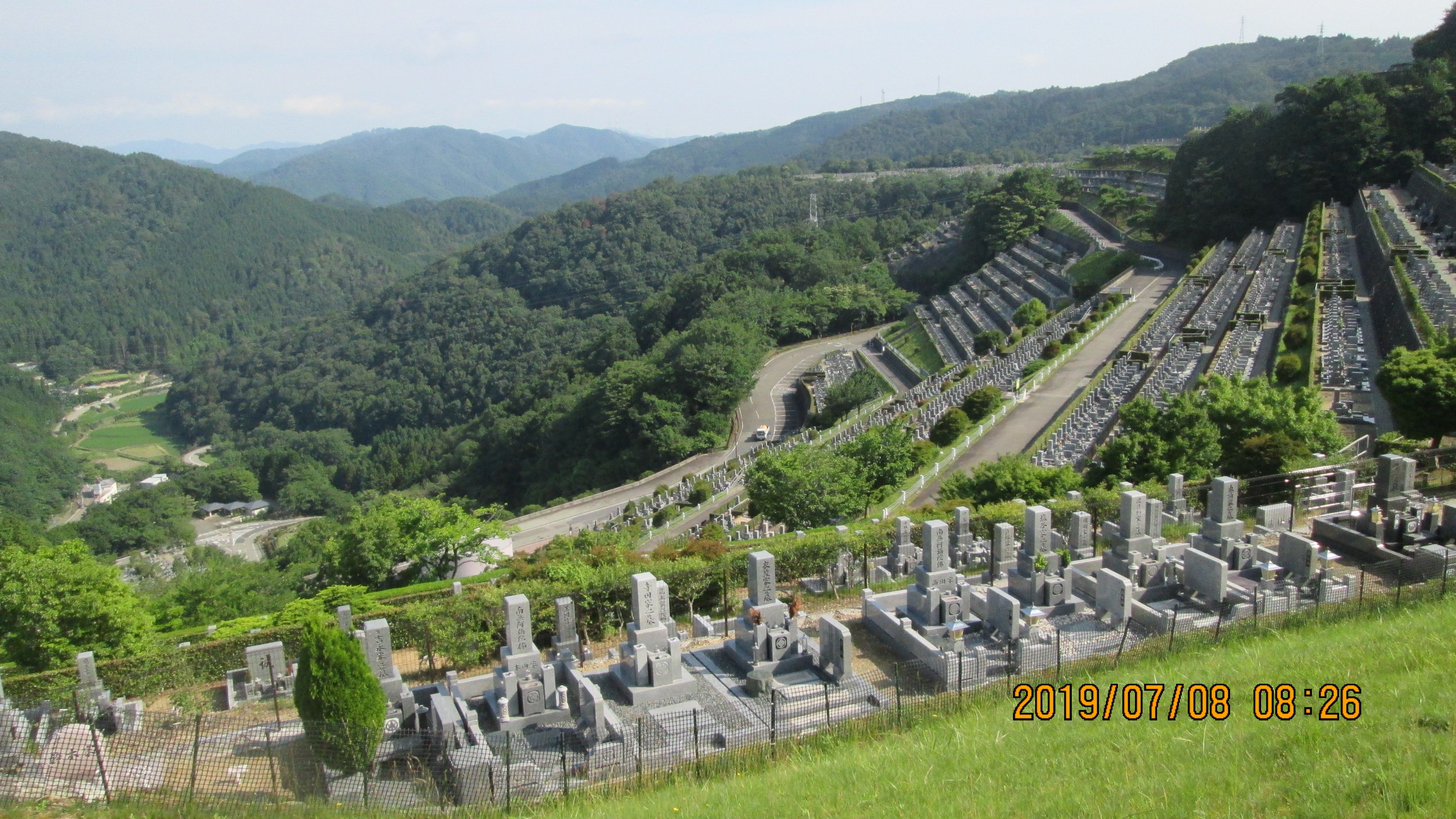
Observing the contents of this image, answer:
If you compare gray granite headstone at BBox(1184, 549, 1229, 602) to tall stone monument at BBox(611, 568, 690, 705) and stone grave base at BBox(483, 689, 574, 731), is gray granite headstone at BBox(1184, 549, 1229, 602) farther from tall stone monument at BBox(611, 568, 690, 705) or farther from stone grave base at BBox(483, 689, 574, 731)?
stone grave base at BBox(483, 689, 574, 731)

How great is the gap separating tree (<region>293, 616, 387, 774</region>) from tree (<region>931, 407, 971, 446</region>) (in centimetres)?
2209

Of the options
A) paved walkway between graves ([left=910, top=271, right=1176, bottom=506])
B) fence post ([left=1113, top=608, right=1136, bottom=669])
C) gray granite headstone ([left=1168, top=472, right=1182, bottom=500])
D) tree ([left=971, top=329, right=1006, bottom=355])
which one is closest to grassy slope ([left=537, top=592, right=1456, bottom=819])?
fence post ([left=1113, top=608, right=1136, bottom=669])

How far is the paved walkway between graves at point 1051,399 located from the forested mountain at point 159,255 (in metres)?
140

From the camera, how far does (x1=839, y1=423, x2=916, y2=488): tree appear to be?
2528 cm

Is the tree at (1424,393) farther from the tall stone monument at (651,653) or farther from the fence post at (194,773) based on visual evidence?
the fence post at (194,773)

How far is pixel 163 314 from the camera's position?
147 meters

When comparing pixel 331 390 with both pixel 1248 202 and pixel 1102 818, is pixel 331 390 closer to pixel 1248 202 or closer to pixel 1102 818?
pixel 1248 202

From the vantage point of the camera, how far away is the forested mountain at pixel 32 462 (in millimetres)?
76375

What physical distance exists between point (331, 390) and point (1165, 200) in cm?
7807

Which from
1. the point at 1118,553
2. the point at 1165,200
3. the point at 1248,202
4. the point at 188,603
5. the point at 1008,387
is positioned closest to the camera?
the point at 1118,553

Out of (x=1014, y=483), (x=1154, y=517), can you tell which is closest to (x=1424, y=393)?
(x=1014, y=483)

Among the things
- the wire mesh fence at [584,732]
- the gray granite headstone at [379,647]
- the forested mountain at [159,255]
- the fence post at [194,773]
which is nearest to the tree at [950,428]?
the wire mesh fence at [584,732]

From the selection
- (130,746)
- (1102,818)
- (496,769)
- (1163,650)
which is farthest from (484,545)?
(1102,818)
